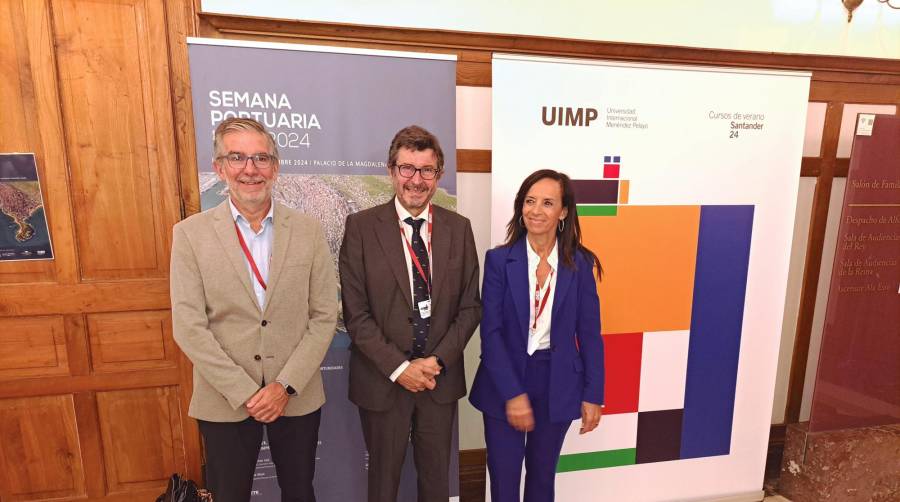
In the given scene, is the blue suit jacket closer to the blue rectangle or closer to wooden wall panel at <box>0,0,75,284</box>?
the blue rectangle

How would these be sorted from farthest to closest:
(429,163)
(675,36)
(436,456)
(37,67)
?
(675,36), (37,67), (436,456), (429,163)

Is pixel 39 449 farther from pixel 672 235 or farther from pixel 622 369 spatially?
pixel 672 235

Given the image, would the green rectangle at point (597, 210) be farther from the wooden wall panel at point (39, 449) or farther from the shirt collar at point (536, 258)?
the wooden wall panel at point (39, 449)

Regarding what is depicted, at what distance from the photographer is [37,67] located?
1.91 meters

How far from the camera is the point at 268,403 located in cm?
151

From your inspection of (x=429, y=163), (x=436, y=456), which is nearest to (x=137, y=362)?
(x=436, y=456)

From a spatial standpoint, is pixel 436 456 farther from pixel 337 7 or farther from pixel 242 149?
pixel 337 7

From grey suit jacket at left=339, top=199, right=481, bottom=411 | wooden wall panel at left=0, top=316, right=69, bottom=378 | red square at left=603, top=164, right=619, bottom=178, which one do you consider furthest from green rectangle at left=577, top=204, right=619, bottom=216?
wooden wall panel at left=0, top=316, right=69, bottom=378

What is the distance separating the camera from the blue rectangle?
2.34 m

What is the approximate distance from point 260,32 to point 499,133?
1.17 meters

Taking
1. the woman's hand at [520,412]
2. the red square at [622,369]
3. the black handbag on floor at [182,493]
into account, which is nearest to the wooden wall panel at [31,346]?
the black handbag on floor at [182,493]

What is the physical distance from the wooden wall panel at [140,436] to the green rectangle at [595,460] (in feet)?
6.54

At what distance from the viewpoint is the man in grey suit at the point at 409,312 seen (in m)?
1.63

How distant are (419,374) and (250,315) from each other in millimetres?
631
